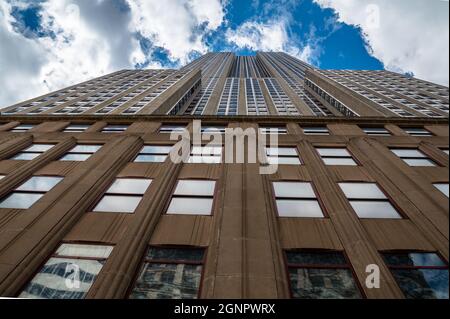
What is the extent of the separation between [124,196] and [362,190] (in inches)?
460

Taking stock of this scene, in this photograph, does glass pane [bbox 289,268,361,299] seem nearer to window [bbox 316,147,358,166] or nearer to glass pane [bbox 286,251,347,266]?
glass pane [bbox 286,251,347,266]

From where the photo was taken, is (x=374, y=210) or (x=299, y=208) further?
(x=299, y=208)

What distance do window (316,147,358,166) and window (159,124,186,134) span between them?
10177mm

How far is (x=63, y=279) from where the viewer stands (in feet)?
27.3

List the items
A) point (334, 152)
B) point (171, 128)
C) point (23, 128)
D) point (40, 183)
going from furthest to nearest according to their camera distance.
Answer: point (23, 128) < point (171, 128) < point (334, 152) < point (40, 183)

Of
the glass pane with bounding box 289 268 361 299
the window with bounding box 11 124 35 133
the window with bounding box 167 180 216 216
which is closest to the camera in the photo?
the glass pane with bounding box 289 268 361 299

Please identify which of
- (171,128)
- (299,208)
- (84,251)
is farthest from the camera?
(171,128)

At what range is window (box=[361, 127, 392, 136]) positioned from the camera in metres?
18.8

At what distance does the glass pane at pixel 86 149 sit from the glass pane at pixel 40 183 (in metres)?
3.37

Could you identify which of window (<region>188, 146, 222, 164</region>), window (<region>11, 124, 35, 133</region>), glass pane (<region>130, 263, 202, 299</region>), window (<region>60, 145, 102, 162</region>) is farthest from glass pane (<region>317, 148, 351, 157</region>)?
window (<region>11, 124, 35, 133</region>)

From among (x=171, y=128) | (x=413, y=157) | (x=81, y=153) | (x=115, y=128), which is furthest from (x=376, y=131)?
(x=81, y=153)

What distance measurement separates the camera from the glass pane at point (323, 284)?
769cm

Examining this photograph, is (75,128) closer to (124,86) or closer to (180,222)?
(180,222)

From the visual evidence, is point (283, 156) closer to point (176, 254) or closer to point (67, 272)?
point (176, 254)
